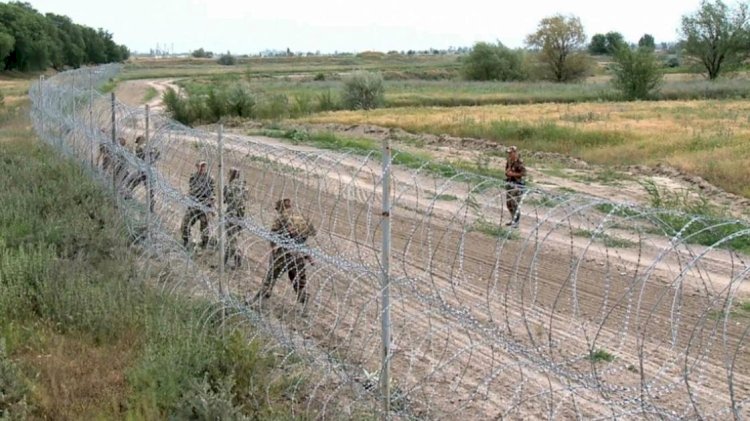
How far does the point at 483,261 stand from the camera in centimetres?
1214

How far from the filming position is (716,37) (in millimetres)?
78562

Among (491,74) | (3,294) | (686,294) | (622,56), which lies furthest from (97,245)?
(491,74)

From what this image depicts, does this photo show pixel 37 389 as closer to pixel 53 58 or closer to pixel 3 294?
pixel 3 294

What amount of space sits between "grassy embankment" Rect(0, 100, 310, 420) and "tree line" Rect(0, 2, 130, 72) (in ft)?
262

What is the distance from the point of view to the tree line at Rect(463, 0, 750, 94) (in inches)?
3061

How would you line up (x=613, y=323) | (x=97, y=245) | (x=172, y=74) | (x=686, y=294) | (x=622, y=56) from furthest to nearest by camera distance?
(x=172, y=74)
(x=622, y=56)
(x=686, y=294)
(x=97, y=245)
(x=613, y=323)

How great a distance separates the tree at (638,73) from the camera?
2019 inches

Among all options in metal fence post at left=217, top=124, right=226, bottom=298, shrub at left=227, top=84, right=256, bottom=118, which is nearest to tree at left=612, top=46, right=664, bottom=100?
shrub at left=227, top=84, right=256, bottom=118

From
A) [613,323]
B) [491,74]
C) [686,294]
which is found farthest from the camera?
[491,74]

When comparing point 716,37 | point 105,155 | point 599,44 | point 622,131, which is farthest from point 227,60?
point 105,155

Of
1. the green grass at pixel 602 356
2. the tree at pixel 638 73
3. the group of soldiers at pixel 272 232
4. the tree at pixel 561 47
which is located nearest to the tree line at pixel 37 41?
the tree at pixel 561 47

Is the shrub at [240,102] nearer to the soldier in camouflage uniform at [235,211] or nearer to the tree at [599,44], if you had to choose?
the soldier in camouflage uniform at [235,211]

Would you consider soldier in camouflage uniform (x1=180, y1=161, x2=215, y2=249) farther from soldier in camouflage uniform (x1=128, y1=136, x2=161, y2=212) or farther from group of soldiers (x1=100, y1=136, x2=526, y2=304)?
soldier in camouflage uniform (x1=128, y1=136, x2=161, y2=212)

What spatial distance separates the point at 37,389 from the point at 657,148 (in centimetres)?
2238
